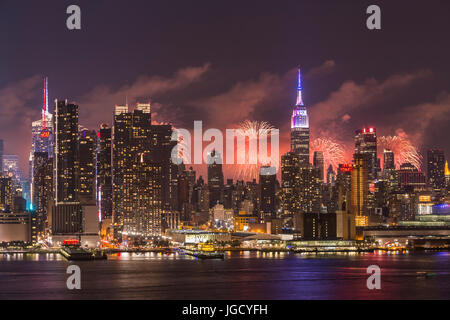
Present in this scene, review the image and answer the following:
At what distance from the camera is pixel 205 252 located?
4867 inches

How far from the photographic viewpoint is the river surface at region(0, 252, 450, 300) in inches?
2440

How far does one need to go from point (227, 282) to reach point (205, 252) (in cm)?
5223

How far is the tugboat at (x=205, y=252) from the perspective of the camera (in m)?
115

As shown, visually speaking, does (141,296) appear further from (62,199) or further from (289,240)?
(62,199)

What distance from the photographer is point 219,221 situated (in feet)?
602

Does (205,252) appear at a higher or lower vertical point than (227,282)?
lower

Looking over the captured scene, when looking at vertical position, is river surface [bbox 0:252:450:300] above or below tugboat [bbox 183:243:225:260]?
above

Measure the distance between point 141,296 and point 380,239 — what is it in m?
98.1

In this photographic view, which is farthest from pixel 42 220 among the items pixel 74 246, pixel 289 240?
pixel 289 240

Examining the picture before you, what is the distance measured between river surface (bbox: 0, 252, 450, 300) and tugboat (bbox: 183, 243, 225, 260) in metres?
18.9

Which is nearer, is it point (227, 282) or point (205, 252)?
point (227, 282)

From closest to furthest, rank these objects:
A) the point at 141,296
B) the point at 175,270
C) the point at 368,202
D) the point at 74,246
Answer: the point at 141,296, the point at 175,270, the point at 74,246, the point at 368,202

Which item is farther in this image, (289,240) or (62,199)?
(62,199)
